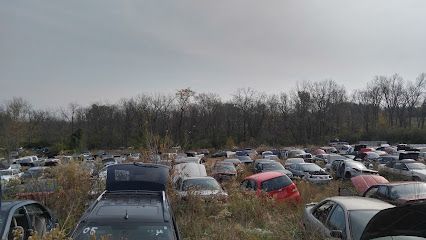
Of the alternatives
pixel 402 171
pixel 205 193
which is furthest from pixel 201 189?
pixel 402 171

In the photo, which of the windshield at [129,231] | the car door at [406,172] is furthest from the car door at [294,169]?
the windshield at [129,231]

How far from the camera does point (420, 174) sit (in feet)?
74.5

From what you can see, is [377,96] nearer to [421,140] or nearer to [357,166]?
[421,140]

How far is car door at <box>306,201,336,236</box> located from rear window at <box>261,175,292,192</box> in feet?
18.1

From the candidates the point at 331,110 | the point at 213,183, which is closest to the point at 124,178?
the point at 213,183

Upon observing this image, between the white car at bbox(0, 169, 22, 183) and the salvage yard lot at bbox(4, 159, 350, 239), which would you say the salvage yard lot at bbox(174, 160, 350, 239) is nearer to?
the salvage yard lot at bbox(4, 159, 350, 239)

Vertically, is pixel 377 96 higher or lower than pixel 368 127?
higher

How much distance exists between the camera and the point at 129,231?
578 cm

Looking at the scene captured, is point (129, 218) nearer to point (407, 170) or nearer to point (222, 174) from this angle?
point (222, 174)

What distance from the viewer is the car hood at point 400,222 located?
18.2 ft

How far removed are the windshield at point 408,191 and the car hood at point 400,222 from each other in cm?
710

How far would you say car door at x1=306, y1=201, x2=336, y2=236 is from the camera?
8.53 m

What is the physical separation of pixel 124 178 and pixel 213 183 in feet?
20.2

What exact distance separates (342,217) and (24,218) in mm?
5291
